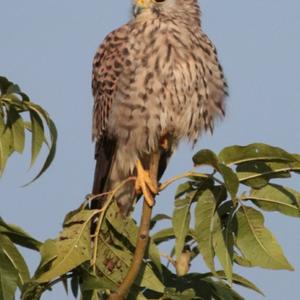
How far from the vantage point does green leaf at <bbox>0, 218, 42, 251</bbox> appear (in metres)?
3.05

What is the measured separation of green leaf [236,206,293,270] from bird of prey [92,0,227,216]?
5.32 ft

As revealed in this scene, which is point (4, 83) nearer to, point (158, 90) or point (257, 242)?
point (257, 242)

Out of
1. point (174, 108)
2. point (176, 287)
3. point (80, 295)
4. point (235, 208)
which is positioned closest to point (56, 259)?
point (80, 295)

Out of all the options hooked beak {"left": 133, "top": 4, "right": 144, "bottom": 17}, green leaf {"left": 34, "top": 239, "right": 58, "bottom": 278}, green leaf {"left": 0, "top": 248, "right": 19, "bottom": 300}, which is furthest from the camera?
hooked beak {"left": 133, "top": 4, "right": 144, "bottom": 17}

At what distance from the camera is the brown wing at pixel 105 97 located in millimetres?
5262

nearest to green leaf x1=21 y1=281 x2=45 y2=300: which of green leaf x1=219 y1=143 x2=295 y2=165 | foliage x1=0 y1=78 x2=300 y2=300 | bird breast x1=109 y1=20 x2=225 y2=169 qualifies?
foliage x1=0 y1=78 x2=300 y2=300

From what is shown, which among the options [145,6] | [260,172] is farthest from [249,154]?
[145,6]

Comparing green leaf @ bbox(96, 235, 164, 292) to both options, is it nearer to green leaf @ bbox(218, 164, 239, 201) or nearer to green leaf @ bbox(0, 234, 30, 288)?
green leaf @ bbox(0, 234, 30, 288)

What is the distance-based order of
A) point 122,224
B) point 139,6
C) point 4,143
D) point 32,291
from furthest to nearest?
point 139,6
point 122,224
point 4,143
point 32,291

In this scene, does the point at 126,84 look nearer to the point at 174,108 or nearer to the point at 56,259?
the point at 174,108

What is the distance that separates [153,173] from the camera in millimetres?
4031

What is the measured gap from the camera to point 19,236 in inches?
121

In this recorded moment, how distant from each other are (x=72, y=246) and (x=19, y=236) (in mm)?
302

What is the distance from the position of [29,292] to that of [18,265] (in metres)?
0.12
